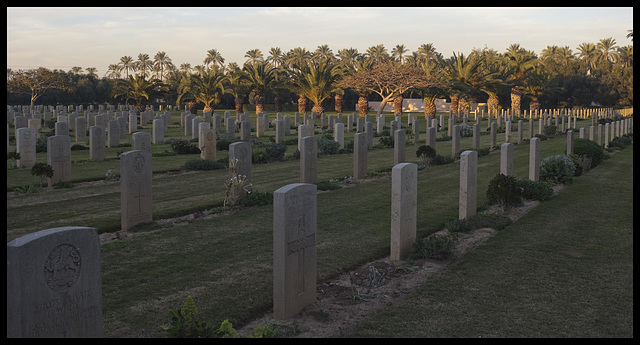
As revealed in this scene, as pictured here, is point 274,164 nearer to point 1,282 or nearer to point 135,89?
point 1,282

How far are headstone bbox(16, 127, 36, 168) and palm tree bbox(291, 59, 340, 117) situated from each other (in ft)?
120

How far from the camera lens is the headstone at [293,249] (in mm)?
6996

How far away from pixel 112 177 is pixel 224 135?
48.8 feet

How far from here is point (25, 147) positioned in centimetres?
1983

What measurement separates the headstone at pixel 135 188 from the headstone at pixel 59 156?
5.90 meters

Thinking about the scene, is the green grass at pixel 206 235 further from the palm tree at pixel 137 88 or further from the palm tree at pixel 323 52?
the palm tree at pixel 323 52

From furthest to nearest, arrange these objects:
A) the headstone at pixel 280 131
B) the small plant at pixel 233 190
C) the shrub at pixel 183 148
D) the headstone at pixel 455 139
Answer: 1. the headstone at pixel 280 131
2. the headstone at pixel 455 139
3. the shrub at pixel 183 148
4. the small plant at pixel 233 190

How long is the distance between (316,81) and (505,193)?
44188 mm

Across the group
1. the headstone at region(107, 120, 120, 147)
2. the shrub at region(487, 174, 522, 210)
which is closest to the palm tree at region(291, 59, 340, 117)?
the headstone at region(107, 120, 120, 147)

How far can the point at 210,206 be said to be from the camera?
1371cm

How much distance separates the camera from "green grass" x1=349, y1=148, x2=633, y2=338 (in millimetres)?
6598

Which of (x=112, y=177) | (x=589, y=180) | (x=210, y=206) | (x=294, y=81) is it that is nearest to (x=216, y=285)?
(x=210, y=206)

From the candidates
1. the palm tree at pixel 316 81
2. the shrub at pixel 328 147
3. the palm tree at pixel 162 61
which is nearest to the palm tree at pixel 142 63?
the palm tree at pixel 162 61
